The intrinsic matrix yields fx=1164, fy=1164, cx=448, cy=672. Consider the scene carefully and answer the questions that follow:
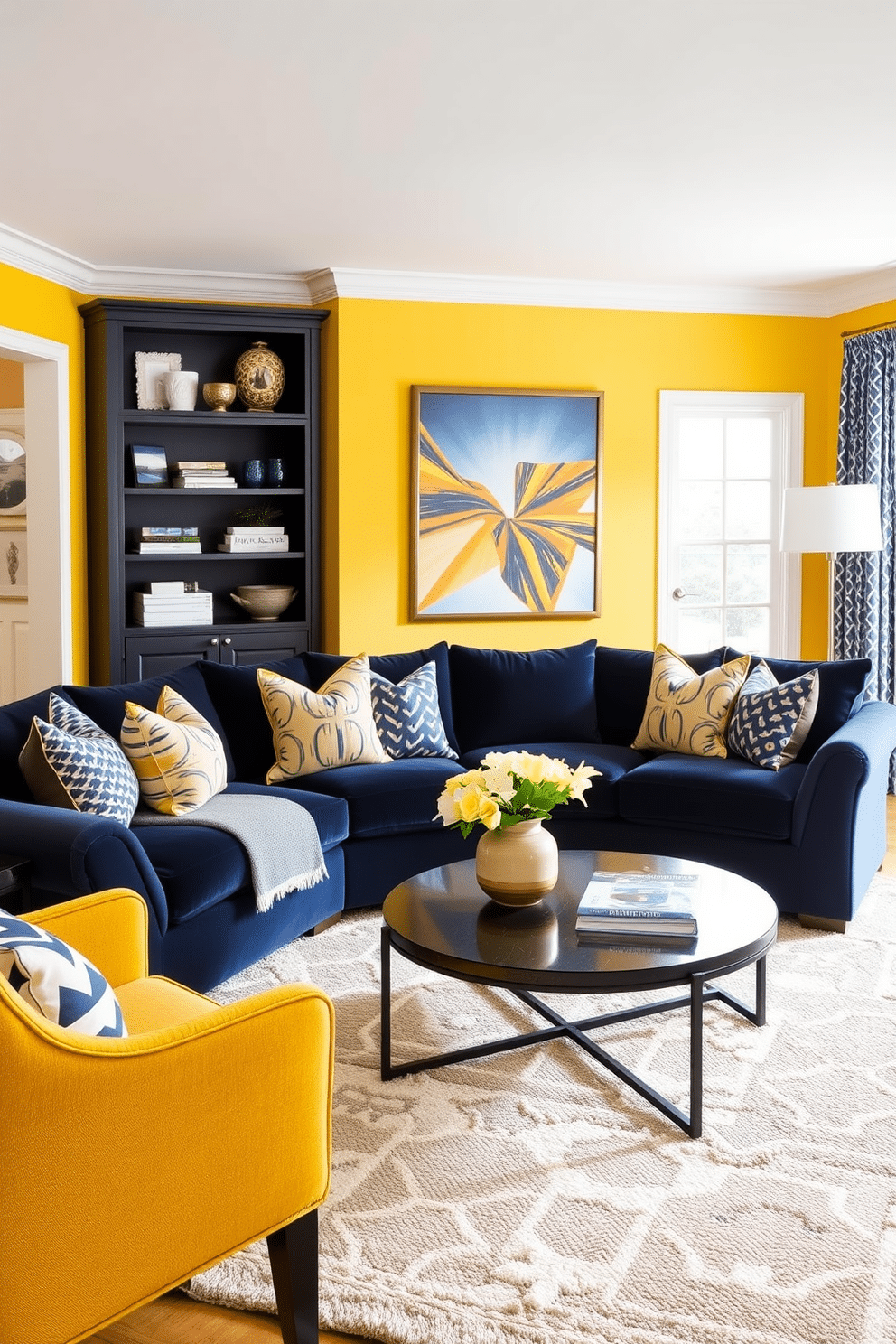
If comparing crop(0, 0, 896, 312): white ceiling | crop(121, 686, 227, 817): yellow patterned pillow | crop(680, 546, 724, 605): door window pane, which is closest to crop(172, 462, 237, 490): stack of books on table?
crop(0, 0, 896, 312): white ceiling

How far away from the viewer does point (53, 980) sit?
1.70 m

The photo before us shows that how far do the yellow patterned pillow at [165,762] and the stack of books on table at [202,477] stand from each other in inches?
87.3

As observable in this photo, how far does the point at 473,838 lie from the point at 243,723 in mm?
966

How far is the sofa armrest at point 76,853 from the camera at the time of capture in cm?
285

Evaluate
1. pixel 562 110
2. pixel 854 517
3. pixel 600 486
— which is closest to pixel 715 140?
pixel 562 110

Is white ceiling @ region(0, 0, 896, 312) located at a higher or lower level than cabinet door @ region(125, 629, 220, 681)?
higher

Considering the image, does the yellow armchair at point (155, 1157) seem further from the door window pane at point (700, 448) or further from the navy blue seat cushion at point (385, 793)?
the door window pane at point (700, 448)

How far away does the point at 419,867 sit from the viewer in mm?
4238

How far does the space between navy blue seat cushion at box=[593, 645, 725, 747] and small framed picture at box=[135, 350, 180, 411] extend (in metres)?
2.52

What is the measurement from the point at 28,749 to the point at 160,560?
106 inches

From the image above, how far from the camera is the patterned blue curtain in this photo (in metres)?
5.84

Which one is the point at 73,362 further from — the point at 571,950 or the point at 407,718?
the point at 571,950

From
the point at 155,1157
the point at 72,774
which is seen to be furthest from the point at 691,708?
the point at 155,1157

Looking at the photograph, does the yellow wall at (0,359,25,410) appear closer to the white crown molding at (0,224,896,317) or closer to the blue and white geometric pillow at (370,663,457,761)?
the white crown molding at (0,224,896,317)
